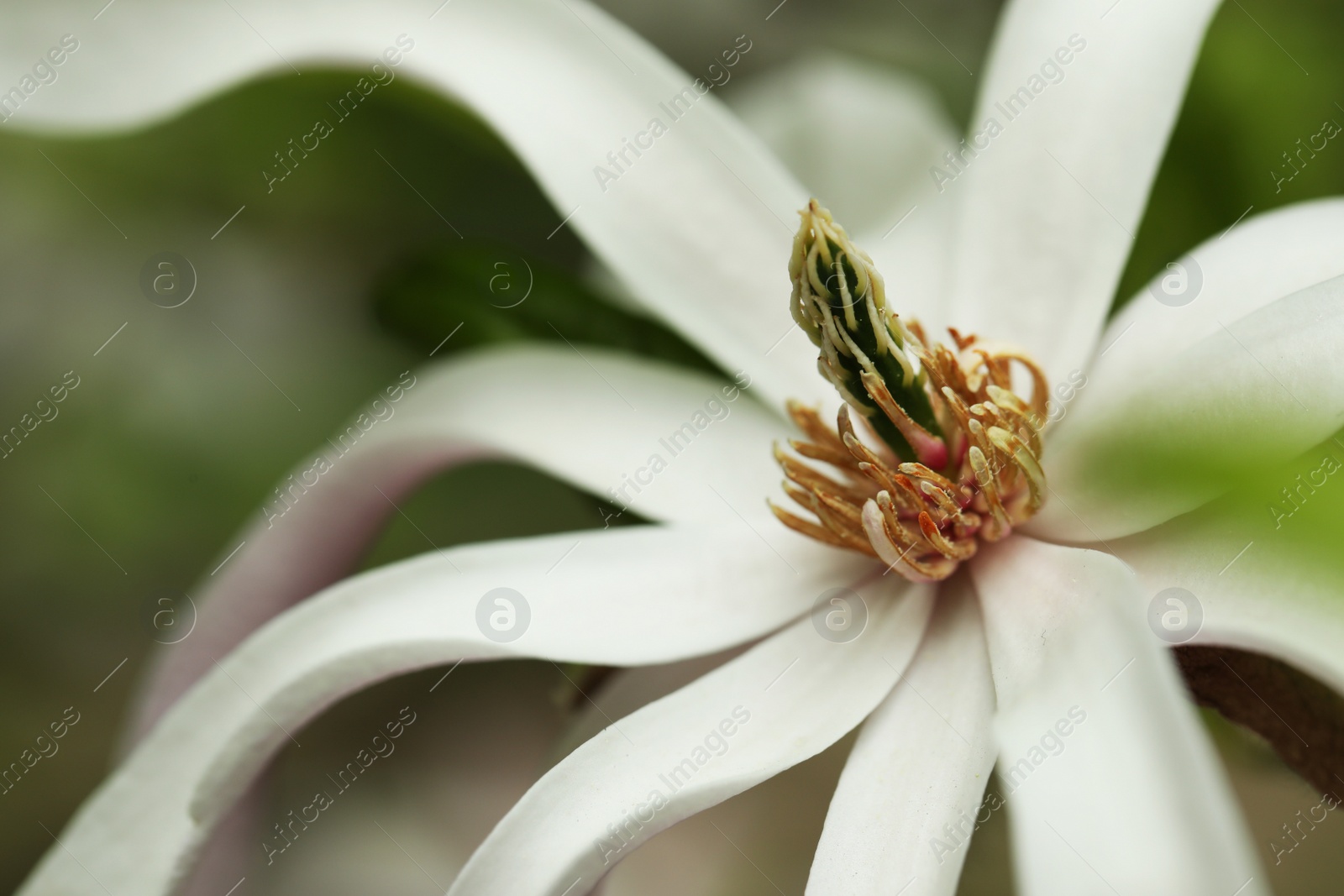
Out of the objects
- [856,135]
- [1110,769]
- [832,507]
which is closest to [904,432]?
[832,507]

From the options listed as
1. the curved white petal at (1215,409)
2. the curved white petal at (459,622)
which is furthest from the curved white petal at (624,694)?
the curved white petal at (1215,409)

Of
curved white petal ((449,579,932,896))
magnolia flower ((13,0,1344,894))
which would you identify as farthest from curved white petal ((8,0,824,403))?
curved white petal ((449,579,932,896))

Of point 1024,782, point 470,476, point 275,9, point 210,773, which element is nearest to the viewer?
point 1024,782

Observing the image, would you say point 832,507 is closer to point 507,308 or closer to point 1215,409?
point 1215,409

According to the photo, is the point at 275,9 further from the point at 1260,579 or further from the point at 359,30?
the point at 1260,579

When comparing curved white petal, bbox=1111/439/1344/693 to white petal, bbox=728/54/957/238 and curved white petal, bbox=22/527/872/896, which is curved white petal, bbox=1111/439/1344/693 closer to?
curved white petal, bbox=22/527/872/896

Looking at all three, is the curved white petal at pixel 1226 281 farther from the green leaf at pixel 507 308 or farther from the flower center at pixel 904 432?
the green leaf at pixel 507 308

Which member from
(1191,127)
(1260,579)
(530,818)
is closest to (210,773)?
(530,818)
